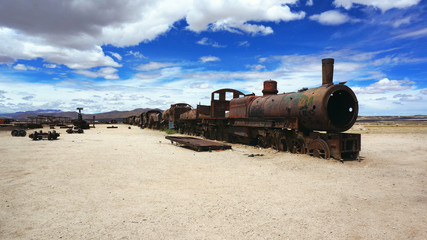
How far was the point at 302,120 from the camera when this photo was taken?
10.8 meters

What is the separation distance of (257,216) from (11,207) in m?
4.42

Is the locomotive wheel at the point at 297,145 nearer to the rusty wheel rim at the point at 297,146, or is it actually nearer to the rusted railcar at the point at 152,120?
the rusty wheel rim at the point at 297,146

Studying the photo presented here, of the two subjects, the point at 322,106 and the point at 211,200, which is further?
the point at 322,106

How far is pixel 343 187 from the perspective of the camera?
6219 mm

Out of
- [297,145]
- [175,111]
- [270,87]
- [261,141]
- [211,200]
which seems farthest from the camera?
[175,111]

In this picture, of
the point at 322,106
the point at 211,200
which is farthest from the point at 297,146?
the point at 211,200

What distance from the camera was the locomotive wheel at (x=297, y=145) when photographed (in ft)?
35.7

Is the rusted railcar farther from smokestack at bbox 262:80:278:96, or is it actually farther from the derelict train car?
smokestack at bbox 262:80:278:96

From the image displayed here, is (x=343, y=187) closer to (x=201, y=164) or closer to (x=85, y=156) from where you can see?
(x=201, y=164)

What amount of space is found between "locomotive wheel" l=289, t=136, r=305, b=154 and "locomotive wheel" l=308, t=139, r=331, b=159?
46cm

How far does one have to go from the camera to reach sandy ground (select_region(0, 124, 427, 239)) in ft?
12.6

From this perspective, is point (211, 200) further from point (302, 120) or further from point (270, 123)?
point (270, 123)

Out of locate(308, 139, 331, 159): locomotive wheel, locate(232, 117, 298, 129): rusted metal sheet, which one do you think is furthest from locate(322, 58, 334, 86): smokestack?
locate(308, 139, 331, 159): locomotive wheel

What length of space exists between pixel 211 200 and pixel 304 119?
677cm
